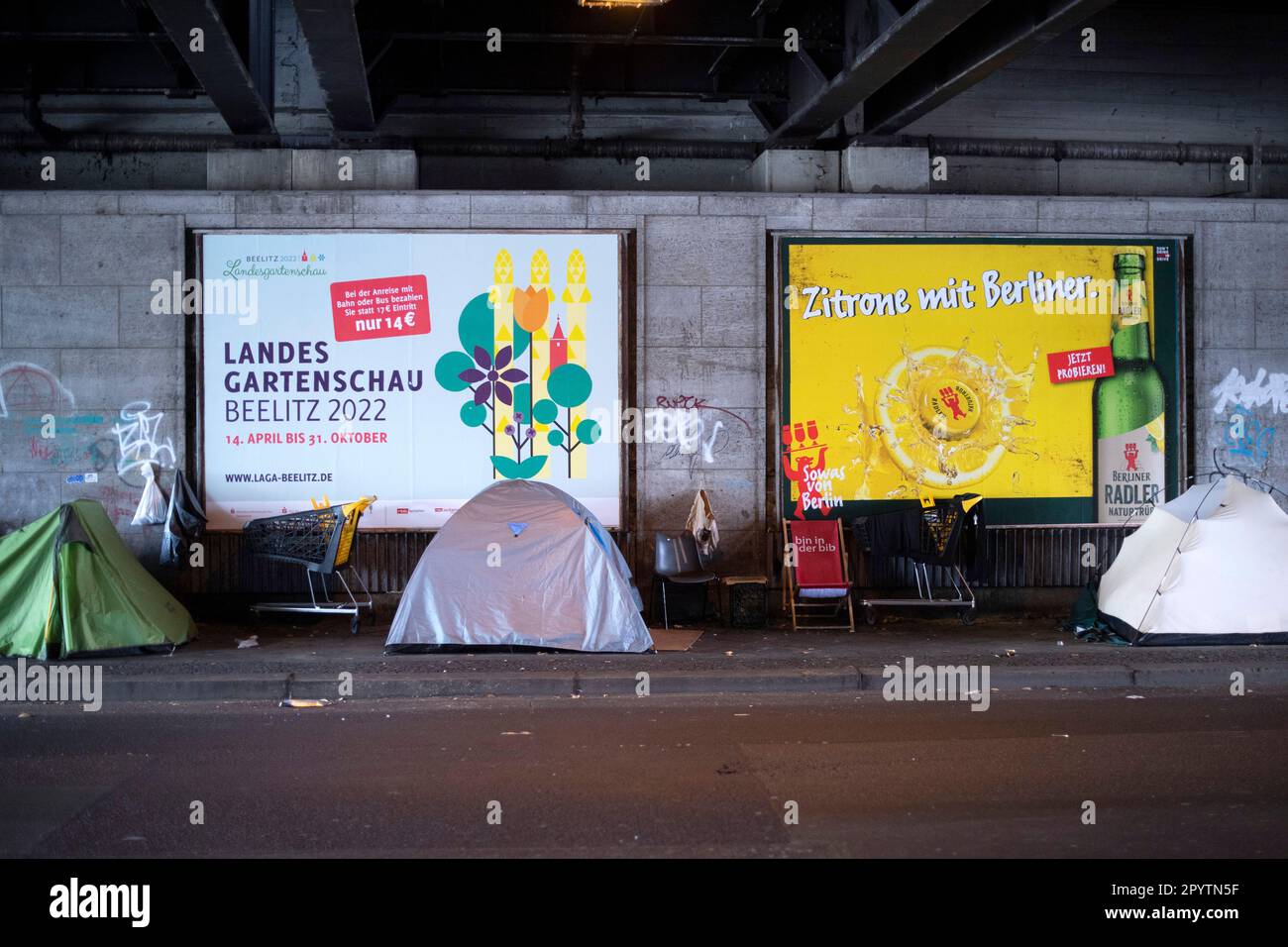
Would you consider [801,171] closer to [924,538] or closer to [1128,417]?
[924,538]

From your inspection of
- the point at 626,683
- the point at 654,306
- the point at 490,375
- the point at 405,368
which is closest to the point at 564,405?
the point at 490,375

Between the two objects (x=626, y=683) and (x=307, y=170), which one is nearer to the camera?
(x=626, y=683)

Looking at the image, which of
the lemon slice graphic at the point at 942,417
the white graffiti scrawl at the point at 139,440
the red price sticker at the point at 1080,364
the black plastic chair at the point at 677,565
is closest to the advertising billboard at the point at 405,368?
the white graffiti scrawl at the point at 139,440

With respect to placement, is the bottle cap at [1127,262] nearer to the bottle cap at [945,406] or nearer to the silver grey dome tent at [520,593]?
the bottle cap at [945,406]

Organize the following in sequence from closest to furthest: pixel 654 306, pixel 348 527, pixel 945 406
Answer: pixel 348 527
pixel 654 306
pixel 945 406

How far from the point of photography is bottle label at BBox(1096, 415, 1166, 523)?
1264cm

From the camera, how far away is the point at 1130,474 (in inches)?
499

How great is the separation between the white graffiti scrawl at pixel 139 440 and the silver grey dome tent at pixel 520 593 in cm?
395

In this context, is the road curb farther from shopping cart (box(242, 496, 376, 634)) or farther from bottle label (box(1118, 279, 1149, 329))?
bottle label (box(1118, 279, 1149, 329))

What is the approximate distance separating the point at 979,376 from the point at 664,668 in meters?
5.67

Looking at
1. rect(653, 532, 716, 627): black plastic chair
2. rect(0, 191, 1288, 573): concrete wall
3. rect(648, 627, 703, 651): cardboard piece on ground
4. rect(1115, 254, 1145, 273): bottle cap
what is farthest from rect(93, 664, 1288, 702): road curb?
rect(1115, 254, 1145, 273): bottle cap

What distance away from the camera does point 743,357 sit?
1242cm

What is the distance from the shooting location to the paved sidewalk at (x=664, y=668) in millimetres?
8922

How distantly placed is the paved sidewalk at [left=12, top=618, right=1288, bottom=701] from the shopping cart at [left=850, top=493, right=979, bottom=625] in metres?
1.09
